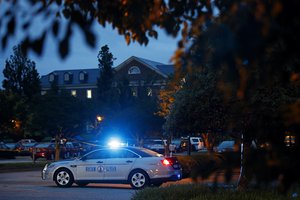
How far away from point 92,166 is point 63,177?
1135mm

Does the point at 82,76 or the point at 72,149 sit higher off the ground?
the point at 82,76

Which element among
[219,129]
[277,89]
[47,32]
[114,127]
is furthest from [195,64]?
[114,127]

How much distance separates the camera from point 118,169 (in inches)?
713

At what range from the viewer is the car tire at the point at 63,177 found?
61.2 ft

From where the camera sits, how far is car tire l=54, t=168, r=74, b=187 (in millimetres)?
18656

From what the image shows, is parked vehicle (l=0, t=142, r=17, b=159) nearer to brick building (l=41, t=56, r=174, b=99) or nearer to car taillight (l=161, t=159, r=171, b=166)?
car taillight (l=161, t=159, r=171, b=166)

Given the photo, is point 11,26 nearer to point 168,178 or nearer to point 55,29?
point 55,29

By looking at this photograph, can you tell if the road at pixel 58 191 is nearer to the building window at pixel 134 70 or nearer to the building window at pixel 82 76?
the building window at pixel 134 70

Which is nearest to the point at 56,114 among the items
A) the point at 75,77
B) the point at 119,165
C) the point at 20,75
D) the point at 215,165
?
the point at 119,165

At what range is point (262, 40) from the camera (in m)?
2.61

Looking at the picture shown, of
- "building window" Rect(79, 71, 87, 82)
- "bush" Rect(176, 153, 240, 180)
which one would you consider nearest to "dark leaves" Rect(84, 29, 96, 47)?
"bush" Rect(176, 153, 240, 180)

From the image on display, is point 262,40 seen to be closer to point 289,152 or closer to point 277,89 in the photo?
point 289,152

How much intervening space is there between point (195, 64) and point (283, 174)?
807 millimetres

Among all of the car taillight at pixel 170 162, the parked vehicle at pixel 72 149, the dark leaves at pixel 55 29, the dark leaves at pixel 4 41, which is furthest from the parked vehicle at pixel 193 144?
the dark leaves at pixel 55 29
